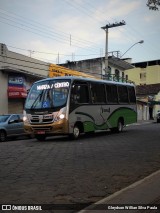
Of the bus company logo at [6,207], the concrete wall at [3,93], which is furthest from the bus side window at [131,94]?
the bus company logo at [6,207]

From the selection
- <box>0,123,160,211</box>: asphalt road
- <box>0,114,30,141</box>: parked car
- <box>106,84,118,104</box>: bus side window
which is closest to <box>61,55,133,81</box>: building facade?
<box>106,84,118,104</box>: bus side window

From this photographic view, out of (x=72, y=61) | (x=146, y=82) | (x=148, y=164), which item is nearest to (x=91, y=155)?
(x=148, y=164)

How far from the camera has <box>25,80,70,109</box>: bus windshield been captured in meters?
17.5

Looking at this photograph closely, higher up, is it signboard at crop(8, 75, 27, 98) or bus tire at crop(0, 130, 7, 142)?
signboard at crop(8, 75, 27, 98)

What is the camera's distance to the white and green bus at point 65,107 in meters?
17.2

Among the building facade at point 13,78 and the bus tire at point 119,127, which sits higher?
the building facade at point 13,78

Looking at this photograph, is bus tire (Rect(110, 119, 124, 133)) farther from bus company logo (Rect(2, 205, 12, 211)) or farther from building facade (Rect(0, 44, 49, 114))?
bus company logo (Rect(2, 205, 12, 211))

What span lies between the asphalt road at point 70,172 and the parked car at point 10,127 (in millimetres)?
8522

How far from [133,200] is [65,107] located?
442 inches

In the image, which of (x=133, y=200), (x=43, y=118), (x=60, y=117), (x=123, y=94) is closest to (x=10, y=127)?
(x=43, y=118)

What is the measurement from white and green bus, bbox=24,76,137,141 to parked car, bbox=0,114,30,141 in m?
3.89

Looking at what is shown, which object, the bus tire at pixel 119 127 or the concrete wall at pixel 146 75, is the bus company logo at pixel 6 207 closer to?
the bus tire at pixel 119 127

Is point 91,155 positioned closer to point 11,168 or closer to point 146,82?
point 11,168

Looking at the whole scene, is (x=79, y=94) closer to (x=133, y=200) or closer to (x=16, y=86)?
(x=133, y=200)
